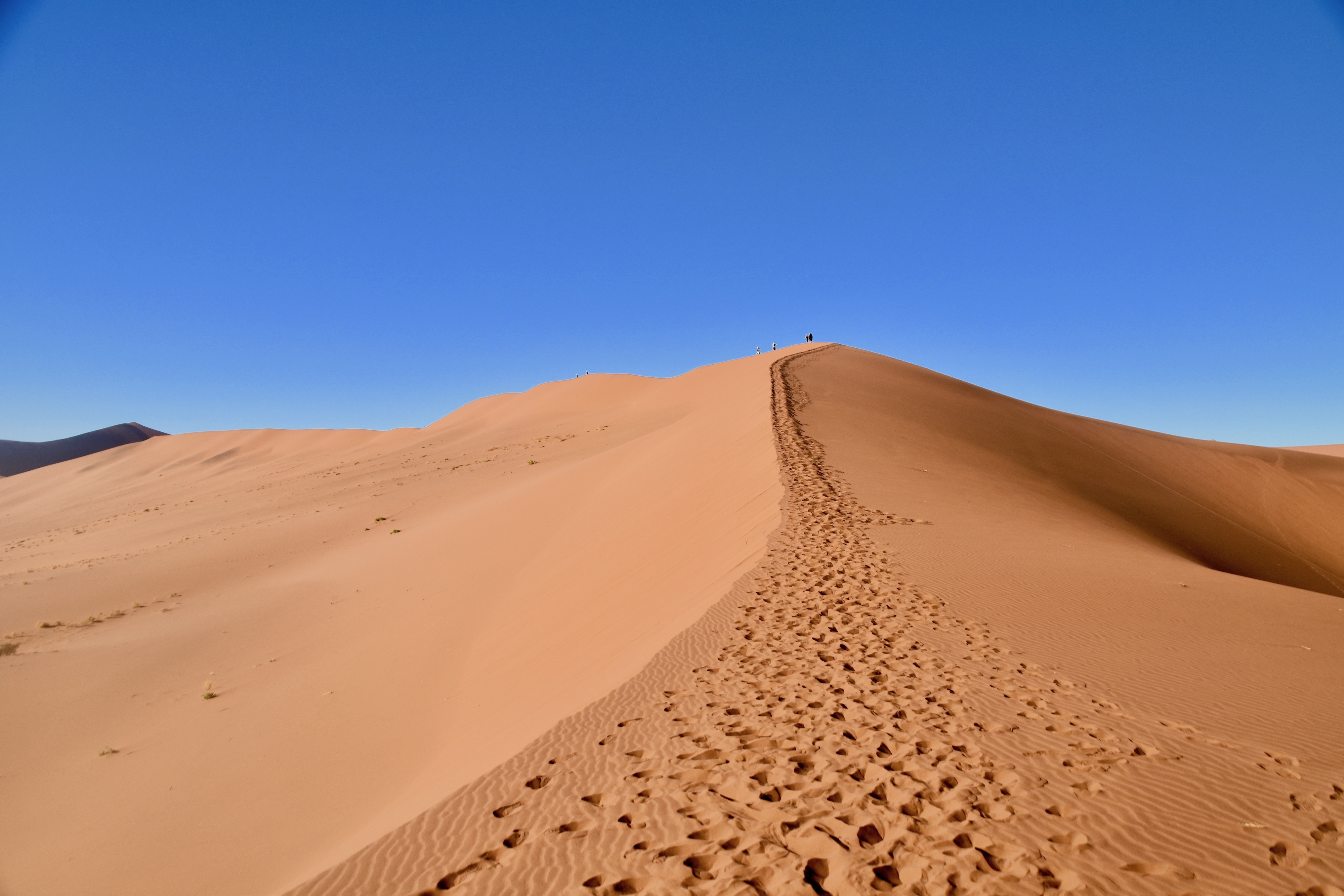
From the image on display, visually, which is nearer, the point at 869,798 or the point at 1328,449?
the point at 869,798

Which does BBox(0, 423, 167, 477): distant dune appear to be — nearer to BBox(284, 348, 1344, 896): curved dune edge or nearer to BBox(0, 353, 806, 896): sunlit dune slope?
BBox(0, 353, 806, 896): sunlit dune slope

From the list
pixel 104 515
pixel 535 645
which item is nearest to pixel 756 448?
pixel 535 645

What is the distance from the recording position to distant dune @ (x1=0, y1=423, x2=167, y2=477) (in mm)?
88938

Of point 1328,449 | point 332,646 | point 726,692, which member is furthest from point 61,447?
point 1328,449

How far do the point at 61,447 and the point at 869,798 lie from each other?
127 m

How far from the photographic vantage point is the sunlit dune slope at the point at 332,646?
584 centimetres

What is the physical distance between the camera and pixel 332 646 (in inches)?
441

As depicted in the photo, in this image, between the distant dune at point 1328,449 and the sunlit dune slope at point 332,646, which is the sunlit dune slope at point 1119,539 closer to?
the sunlit dune slope at point 332,646

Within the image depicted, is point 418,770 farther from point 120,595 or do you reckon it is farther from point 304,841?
point 120,595

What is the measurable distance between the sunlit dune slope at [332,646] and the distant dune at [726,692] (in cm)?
7

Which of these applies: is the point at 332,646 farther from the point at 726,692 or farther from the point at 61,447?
the point at 61,447

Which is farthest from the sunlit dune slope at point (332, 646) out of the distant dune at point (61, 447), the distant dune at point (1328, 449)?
the distant dune at point (61, 447)

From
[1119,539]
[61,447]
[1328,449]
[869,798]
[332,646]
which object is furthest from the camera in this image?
[61,447]

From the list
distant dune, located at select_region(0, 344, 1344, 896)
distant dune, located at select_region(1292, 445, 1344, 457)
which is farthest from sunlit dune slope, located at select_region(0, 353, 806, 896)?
distant dune, located at select_region(1292, 445, 1344, 457)
